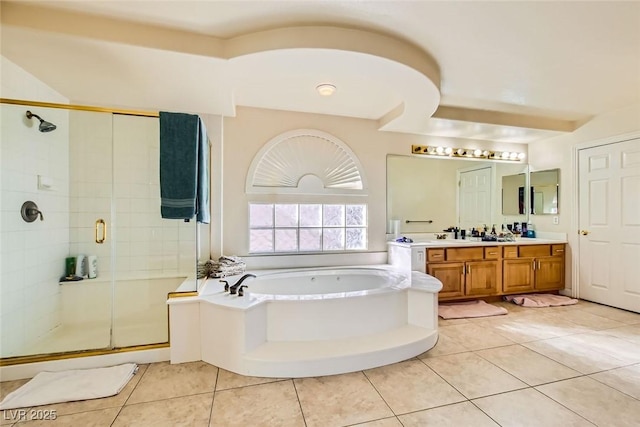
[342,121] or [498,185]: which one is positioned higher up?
[342,121]

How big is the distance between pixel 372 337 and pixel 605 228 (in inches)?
144

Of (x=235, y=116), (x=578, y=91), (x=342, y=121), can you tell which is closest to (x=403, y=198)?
(x=342, y=121)

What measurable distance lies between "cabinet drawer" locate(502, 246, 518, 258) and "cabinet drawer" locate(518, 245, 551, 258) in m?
0.07

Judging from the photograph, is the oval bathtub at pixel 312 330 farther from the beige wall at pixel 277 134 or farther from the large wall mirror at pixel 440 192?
the large wall mirror at pixel 440 192

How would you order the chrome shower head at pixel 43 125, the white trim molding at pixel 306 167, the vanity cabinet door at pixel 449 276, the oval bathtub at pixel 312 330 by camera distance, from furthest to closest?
the vanity cabinet door at pixel 449 276 < the white trim molding at pixel 306 167 < the chrome shower head at pixel 43 125 < the oval bathtub at pixel 312 330

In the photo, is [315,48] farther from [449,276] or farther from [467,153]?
[467,153]

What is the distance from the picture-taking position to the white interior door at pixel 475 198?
4.41 meters

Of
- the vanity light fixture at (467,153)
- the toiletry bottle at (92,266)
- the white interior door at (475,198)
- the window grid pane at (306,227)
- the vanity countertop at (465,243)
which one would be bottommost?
the toiletry bottle at (92,266)

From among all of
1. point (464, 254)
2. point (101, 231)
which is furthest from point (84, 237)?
point (464, 254)

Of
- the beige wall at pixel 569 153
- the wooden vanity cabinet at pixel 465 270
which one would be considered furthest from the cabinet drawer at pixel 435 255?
the beige wall at pixel 569 153

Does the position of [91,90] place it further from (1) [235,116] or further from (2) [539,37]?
(2) [539,37]

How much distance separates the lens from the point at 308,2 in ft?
5.87

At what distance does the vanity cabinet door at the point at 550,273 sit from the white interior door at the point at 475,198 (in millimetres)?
870

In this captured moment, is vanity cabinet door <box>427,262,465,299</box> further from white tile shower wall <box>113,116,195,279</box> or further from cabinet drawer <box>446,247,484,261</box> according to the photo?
white tile shower wall <box>113,116,195,279</box>
